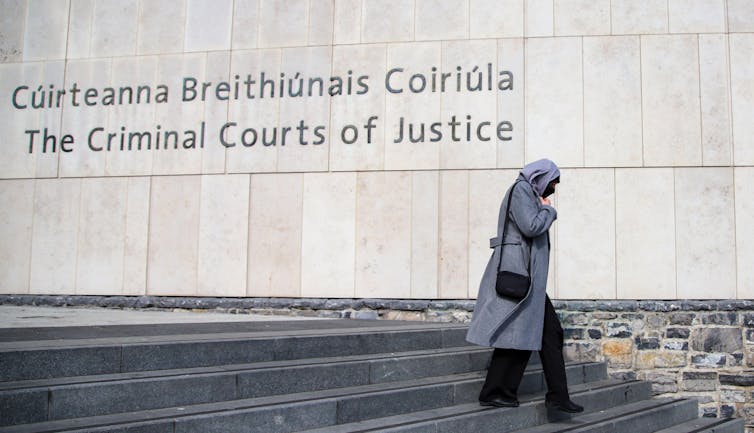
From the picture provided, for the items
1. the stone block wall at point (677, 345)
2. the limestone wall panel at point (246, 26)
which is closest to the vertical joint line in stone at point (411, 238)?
the stone block wall at point (677, 345)

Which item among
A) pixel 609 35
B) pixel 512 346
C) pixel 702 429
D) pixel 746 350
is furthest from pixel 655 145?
pixel 512 346

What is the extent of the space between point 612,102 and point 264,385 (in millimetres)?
5846

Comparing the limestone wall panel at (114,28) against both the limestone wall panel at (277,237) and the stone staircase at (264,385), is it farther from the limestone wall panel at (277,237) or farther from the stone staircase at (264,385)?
the stone staircase at (264,385)

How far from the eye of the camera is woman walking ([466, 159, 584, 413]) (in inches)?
194

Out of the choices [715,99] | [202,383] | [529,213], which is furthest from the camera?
[715,99]

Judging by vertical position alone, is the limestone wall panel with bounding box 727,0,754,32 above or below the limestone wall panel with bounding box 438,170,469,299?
above

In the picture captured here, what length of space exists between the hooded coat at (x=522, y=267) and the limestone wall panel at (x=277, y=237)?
445 centimetres

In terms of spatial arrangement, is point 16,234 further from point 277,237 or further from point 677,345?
point 677,345

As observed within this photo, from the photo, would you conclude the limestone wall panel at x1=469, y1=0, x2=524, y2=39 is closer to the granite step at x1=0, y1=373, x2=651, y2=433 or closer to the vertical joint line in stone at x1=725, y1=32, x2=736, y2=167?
the vertical joint line in stone at x1=725, y1=32, x2=736, y2=167

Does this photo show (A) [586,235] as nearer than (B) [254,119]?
Yes

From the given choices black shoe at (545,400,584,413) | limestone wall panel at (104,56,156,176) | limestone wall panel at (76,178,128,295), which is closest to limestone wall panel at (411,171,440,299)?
limestone wall panel at (104,56,156,176)

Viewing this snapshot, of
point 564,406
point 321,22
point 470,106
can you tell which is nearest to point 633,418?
point 564,406

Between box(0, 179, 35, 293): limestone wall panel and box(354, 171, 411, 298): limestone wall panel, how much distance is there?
4.29 metres

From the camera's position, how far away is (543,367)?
507 centimetres
